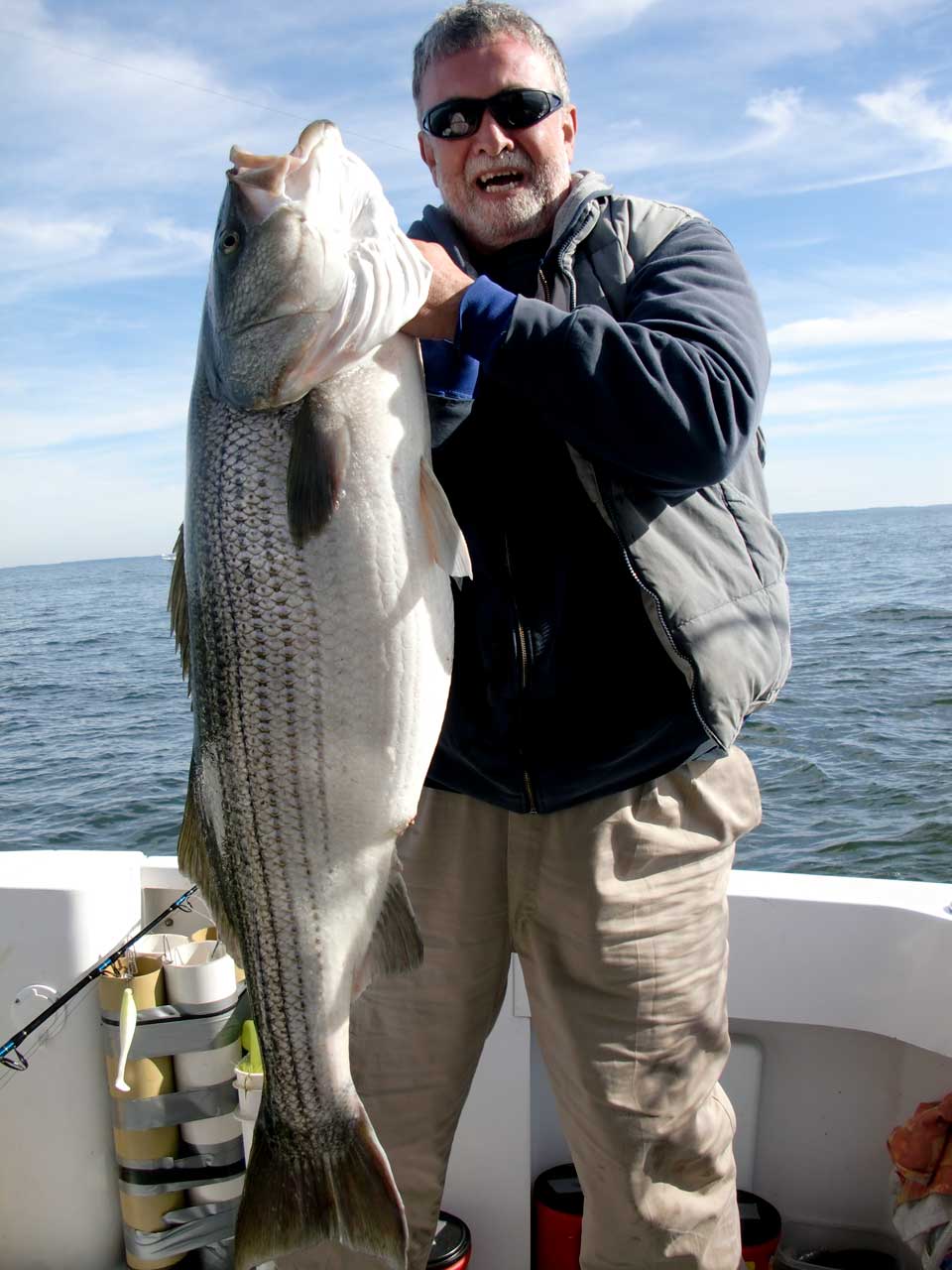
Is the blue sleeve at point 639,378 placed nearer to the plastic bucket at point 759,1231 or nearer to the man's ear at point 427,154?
the man's ear at point 427,154

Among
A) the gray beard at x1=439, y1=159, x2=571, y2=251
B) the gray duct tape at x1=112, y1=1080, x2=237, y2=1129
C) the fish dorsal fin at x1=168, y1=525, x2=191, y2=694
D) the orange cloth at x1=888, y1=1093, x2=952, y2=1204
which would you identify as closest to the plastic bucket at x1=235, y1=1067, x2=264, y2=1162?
the gray duct tape at x1=112, y1=1080, x2=237, y2=1129

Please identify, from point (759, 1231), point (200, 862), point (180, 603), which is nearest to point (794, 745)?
point (759, 1231)

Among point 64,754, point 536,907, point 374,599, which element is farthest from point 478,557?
point 64,754

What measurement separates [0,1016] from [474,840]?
6.69 ft

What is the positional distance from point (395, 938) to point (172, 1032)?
1687 millimetres

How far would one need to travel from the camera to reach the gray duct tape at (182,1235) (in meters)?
3.63

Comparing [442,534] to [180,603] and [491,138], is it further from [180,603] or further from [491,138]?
[491,138]

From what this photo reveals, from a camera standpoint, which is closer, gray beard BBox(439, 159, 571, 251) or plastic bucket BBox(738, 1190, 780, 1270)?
gray beard BBox(439, 159, 571, 251)

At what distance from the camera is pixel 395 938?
2293 millimetres

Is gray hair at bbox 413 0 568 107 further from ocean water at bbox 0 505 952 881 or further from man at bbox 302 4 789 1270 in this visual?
ocean water at bbox 0 505 952 881

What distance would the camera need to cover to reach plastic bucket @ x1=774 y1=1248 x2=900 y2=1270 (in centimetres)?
356

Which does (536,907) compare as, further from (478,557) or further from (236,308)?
(236,308)

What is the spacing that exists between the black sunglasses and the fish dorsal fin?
1108mm

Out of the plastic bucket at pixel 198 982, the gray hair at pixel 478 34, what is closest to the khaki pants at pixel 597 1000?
the plastic bucket at pixel 198 982
